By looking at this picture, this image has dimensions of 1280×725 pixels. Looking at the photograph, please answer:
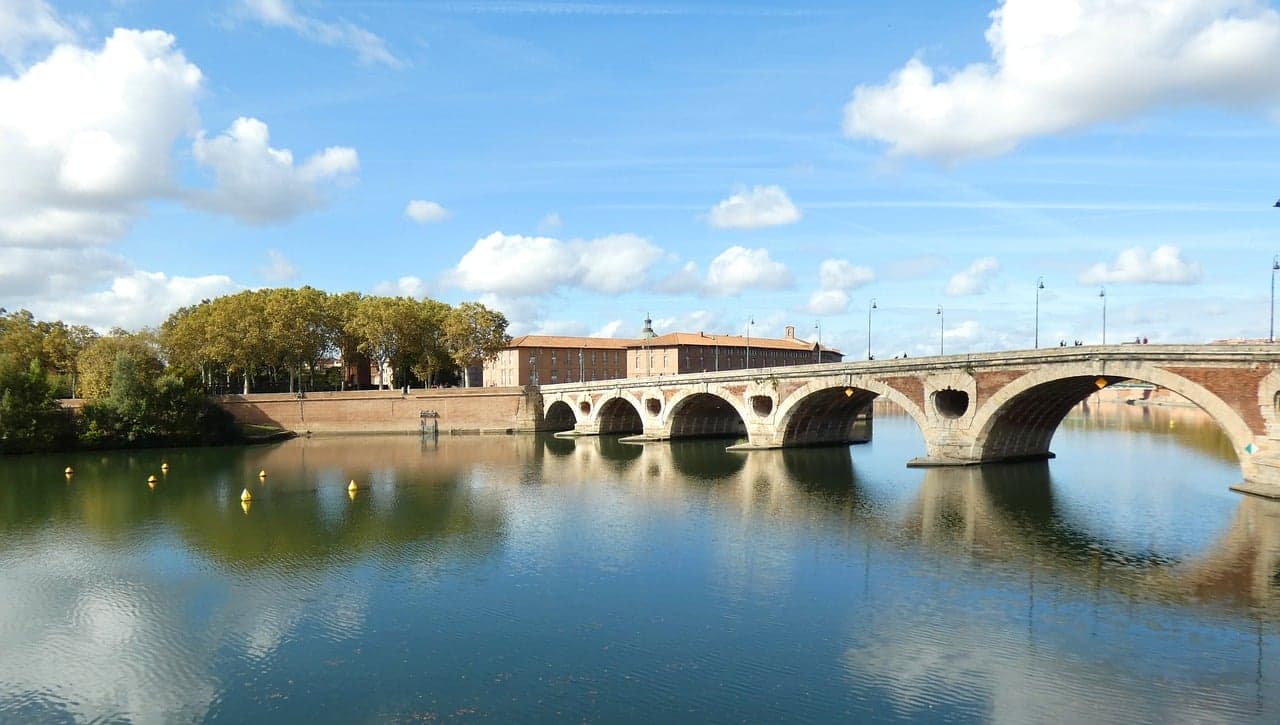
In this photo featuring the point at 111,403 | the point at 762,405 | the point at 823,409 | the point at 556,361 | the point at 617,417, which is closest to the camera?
the point at 823,409

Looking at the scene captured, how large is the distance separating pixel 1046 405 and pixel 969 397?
18.8ft

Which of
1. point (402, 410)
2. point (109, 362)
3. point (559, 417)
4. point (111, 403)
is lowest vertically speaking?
point (559, 417)

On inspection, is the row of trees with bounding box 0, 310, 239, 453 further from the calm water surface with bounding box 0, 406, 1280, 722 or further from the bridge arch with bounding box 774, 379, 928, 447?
the bridge arch with bounding box 774, 379, 928, 447

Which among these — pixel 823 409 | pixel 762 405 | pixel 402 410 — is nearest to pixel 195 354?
pixel 402 410

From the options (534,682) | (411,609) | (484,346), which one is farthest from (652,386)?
(534,682)

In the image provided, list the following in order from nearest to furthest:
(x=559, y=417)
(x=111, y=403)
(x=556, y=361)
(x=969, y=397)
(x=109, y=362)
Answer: (x=969, y=397)
(x=111, y=403)
(x=109, y=362)
(x=559, y=417)
(x=556, y=361)

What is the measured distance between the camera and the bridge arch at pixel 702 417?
7344cm

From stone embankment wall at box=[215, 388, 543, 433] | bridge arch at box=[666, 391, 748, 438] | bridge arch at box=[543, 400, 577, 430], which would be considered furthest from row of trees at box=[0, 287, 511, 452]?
bridge arch at box=[666, 391, 748, 438]

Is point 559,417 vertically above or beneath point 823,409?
beneath

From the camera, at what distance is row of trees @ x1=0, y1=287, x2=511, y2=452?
75.6 metres

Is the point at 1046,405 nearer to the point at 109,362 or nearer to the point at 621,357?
the point at 109,362

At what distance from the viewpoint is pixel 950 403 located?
49.4 metres

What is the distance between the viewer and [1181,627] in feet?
68.1

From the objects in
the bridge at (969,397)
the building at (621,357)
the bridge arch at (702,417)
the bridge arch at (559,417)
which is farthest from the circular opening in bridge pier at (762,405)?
the building at (621,357)
